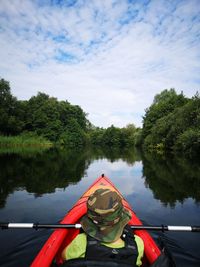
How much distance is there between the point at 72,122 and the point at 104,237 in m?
59.2

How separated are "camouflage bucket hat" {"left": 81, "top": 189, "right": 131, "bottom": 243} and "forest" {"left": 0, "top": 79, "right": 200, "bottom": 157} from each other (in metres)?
Result: 21.0

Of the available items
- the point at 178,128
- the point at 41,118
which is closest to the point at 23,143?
the point at 41,118

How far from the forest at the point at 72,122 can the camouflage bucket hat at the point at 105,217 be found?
828 inches

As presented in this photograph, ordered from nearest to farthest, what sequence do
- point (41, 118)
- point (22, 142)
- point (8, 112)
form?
1. point (22, 142)
2. point (8, 112)
3. point (41, 118)

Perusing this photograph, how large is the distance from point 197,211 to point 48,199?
479cm

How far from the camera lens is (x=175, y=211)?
7.10m

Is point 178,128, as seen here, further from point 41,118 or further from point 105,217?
point 41,118

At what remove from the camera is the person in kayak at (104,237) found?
6.59 feet

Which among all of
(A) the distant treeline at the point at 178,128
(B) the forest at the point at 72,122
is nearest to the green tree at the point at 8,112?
(B) the forest at the point at 72,122

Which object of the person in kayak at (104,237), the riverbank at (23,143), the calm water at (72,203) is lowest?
the calm water at (72,203)

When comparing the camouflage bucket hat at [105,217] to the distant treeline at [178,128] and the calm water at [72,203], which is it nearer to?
the calm water at [72,203]

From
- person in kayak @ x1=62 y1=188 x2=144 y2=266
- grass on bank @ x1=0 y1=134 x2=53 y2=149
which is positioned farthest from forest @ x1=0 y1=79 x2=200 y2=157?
person in kayak @ x1=62 y1=188 x2=144 y2=266

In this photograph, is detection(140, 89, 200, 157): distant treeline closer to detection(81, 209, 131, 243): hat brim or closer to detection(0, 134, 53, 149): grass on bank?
detection(0, 134, 53, 149): grass on bank

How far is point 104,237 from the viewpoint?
6.68ft
